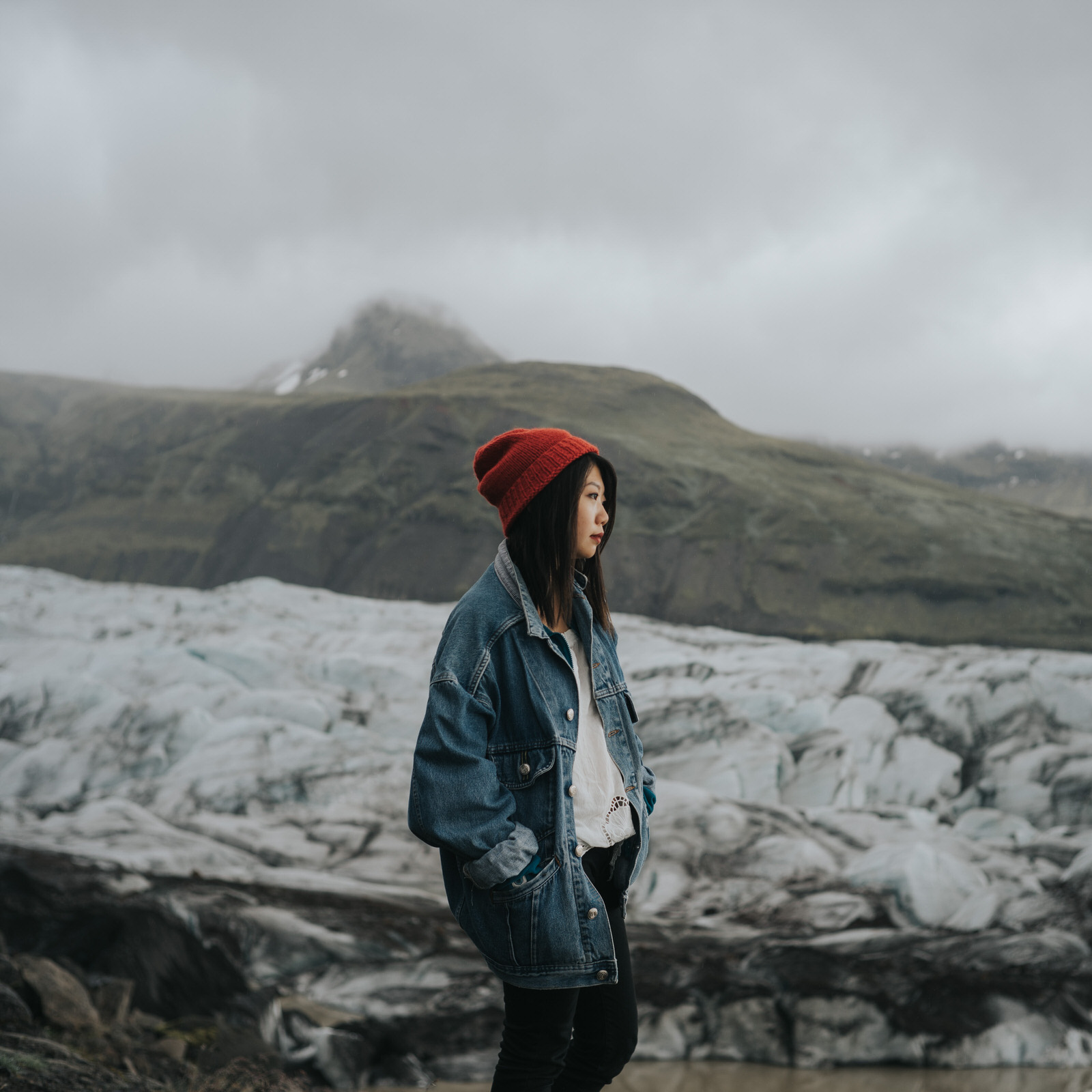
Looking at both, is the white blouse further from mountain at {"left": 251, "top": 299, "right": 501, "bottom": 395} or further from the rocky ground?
mountain at {"left": 251, "top": 299, "right": 501, "bottom": 395}

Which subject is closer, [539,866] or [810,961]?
[539,866]

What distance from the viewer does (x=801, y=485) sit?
8133 mm

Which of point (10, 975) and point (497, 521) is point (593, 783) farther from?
point (497, 521)

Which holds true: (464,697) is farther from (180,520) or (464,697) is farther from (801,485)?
(180,520)

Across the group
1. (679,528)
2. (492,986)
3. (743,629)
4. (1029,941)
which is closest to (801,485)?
(679,528)

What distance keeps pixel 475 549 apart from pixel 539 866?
276 inches

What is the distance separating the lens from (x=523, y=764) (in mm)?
1492

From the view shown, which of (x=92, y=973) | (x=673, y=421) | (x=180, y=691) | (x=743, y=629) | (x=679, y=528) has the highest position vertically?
(x=673, y=421)

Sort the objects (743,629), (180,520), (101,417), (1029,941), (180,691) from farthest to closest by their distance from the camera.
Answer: (101,417) → (180,520) → (743,629) → (180,691) → (1029,941)

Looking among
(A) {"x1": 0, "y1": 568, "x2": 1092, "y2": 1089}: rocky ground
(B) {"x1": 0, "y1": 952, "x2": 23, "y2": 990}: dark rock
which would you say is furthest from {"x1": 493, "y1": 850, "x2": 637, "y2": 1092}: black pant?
(B) {"x1": 0, "y1": 952, "x2": 23, "y2": 990}: dark rock

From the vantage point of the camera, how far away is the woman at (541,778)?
4.63 ft

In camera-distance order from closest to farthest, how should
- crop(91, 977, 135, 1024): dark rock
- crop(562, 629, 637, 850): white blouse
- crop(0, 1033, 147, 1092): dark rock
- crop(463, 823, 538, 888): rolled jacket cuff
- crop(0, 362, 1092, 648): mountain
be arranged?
crop(463, 823, 538, 888): rolled jacket cuff
crop(562, 629, 637, 850): white blouse
crop(0, 1033, 147, 1092): dark rock
crop(91, 977, 135, 1024): dark rock
crop(0, 362, 1092, 648): mountain

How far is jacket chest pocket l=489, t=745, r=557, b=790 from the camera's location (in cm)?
149

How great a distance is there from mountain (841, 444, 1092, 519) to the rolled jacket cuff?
2278cm
